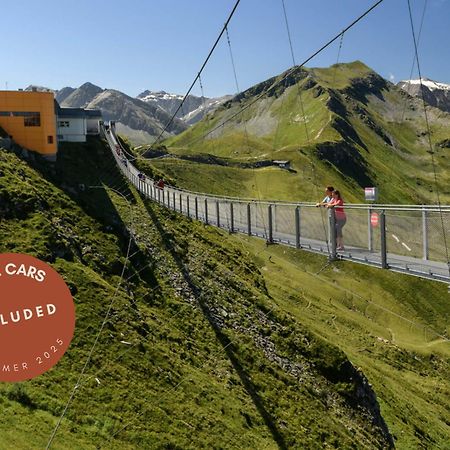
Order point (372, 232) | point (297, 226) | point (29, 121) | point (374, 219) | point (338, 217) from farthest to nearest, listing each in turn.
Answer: point (29, 121) < point (297, 226) < point (338, 217) < point (372, 232) < point (374, 219)

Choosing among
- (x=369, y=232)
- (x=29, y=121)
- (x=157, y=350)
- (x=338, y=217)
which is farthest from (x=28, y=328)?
(x=29, y=121)

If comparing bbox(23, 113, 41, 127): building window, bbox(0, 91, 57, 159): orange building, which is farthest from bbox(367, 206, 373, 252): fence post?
bbox(23, 113, 41, 127): building window

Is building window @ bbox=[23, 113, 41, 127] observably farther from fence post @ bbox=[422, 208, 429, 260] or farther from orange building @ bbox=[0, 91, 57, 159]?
fence post @ bbox=[422, 208, 429, 260]

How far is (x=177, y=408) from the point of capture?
90.7ft

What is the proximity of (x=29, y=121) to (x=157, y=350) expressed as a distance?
30.2 m

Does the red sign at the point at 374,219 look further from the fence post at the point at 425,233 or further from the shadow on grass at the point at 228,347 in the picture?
the shadow on grass at the point at 228,347

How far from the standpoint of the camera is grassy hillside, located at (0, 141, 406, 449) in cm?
2350

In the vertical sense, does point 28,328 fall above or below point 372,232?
below

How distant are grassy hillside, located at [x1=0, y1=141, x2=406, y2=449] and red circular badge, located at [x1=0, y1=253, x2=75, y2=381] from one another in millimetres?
735

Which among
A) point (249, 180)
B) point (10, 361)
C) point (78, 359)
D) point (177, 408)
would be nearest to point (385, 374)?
point (177, 408)

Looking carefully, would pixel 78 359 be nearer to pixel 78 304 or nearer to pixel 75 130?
pixel 78 304

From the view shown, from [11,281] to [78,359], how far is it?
8107mm

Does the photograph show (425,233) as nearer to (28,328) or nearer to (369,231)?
(369,231)

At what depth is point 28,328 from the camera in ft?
58.1
